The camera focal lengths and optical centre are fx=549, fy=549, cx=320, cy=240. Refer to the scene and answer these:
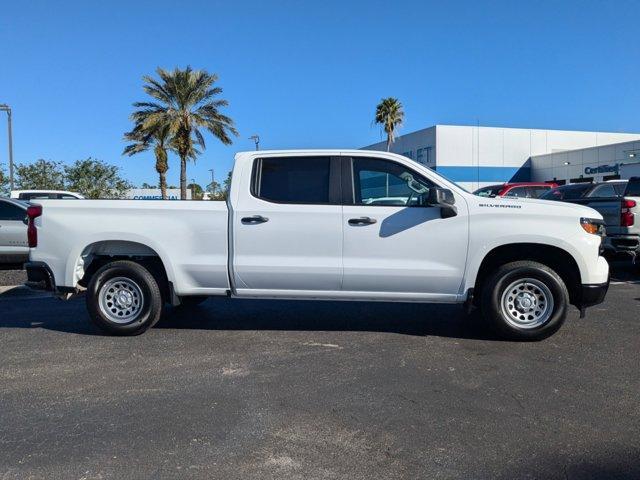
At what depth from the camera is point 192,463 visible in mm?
3258

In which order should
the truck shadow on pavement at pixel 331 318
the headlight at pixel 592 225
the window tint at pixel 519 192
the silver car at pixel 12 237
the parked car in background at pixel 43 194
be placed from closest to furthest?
the headlight at pixel 592 225, the truck shadow on pavement at pixel 331 318, the silver car at pixel 12 237, the parked car in background at pixel 43 194, the window tint at pixel 519 192

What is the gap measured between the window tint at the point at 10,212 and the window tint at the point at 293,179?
7107mm

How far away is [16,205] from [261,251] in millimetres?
7489

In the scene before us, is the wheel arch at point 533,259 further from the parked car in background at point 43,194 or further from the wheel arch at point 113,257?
the parked car in background at point 43,194

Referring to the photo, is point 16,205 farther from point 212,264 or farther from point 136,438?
point 136,438

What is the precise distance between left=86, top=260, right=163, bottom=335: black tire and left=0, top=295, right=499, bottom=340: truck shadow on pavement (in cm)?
42

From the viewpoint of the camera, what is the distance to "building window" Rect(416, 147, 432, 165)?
42.5 m

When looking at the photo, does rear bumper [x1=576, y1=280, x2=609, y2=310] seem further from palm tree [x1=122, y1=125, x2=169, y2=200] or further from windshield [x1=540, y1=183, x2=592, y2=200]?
palm tree [x1=122, y1=125, x2=169, y2=200]

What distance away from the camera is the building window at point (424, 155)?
42.5 metres

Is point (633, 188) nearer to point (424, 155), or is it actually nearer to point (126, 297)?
point (126, 297)

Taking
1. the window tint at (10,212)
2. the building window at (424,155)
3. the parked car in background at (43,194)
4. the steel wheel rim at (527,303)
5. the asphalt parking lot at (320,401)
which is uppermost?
the building window at (424,155)

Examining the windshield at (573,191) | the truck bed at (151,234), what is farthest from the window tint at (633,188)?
the truck bed at (151,234)

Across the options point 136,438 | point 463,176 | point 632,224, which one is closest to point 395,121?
point 463,176

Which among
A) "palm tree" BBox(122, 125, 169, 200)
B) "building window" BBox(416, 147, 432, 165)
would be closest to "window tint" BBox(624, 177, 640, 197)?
"palm tree" BBox(122, 125, 169, 200)
